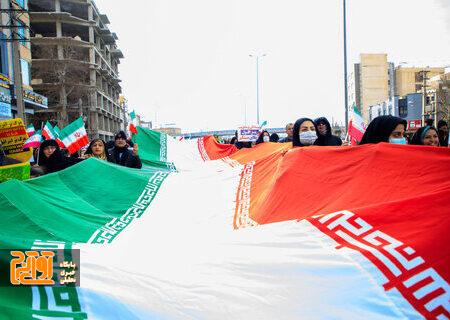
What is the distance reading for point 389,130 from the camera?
4645 millimetres

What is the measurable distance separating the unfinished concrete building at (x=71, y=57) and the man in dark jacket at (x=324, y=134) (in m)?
40.9

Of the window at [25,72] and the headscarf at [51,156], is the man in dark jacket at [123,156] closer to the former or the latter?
the headscarf at [51,156]

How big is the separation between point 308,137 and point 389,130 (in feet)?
4.78

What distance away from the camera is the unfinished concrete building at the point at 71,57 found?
159ft

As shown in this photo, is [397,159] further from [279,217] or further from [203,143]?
[203,143]

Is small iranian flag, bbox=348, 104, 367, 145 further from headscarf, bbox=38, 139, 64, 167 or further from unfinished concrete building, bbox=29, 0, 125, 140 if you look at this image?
unfinished concrete building, bbox=29, 0, 125, 140

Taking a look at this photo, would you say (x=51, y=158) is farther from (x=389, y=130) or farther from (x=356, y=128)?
(x=356, y=128)

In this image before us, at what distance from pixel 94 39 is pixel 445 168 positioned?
63.2 m

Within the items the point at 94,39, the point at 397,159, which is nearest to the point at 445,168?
the point at 397,159

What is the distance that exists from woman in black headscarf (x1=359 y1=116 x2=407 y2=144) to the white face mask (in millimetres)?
1216

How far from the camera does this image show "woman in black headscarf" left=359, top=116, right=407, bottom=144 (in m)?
4.63

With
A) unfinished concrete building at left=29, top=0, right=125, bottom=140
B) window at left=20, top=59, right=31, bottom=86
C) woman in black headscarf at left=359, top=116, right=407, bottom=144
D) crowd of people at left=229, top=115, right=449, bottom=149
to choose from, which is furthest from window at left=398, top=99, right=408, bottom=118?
woman in black headscarf at left=359, top=116, right=407, bottom=144
